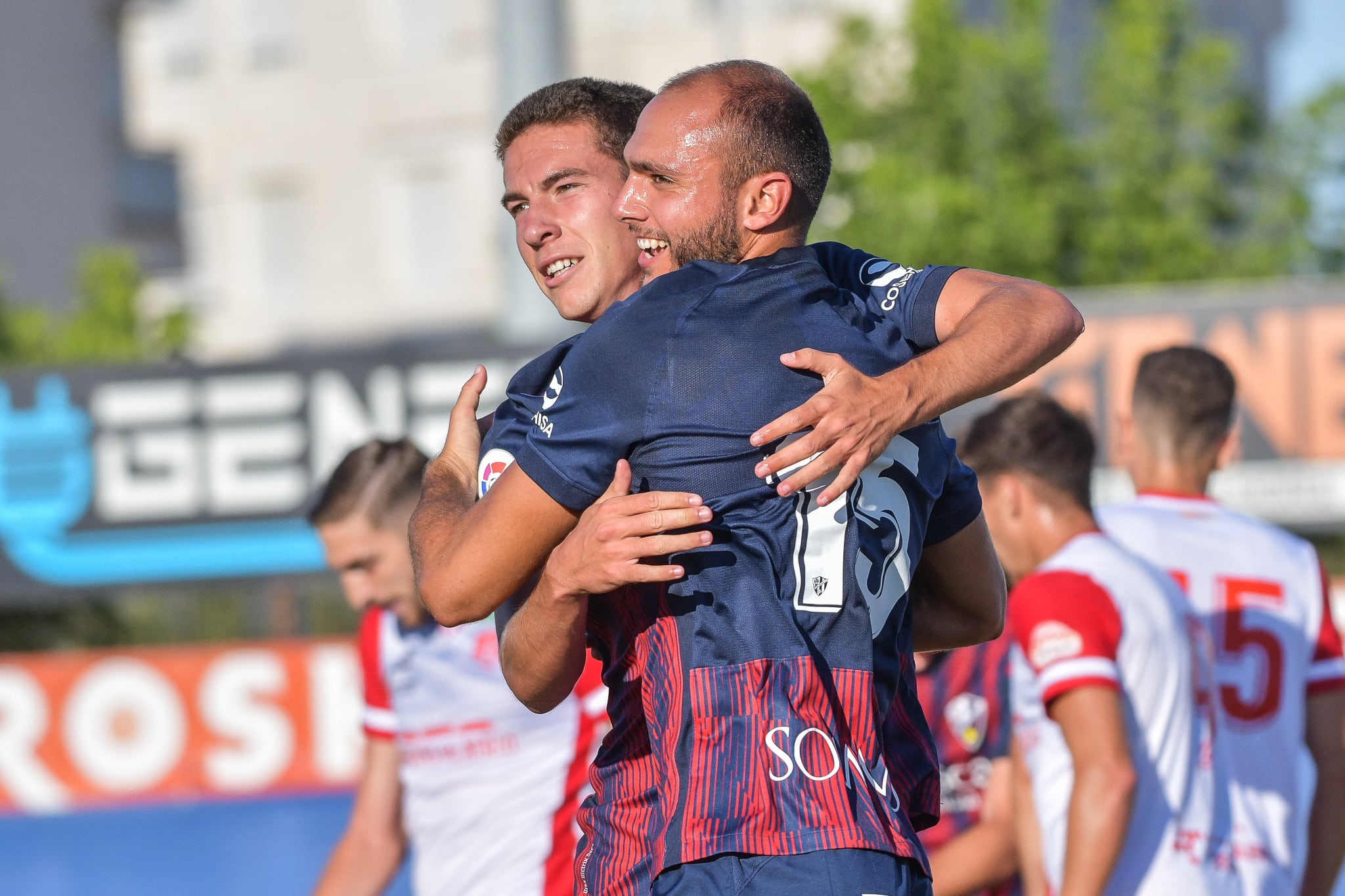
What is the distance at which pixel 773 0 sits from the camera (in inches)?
919

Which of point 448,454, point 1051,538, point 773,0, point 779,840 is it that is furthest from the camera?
point 773,0

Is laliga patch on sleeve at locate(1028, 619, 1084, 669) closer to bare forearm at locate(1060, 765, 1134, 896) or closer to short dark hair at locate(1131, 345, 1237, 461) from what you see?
bare forearm at locate(1060, 765, 1134, 896)

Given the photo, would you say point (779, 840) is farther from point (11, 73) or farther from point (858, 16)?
point (11, 73)

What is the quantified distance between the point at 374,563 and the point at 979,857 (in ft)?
6.02

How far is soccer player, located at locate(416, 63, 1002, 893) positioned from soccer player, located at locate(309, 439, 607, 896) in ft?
5.98

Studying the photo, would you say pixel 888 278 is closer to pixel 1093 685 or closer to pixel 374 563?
pixel 1093 685

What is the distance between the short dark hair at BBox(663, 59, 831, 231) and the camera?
7.11ft

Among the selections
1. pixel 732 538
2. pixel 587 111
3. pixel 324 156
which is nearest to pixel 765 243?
pixel 732 538

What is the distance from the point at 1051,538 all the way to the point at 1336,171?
45.2 ft

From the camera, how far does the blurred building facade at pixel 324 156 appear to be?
26.8 meters

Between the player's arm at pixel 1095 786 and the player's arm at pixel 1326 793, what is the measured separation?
0.88 meters

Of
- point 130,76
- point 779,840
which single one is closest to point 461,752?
point 779,840

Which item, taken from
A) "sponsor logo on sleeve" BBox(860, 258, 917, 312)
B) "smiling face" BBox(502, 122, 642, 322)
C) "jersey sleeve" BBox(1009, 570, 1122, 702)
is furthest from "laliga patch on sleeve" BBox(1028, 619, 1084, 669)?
"sponsor logo on sleeve" BBox(860, 258, 917, 312)

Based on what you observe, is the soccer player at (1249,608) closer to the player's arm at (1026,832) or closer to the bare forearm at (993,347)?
the player's arm at (1026,832)
